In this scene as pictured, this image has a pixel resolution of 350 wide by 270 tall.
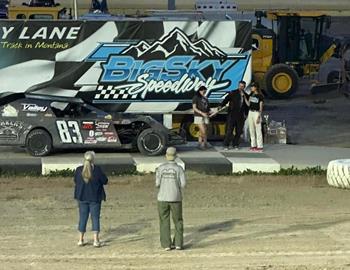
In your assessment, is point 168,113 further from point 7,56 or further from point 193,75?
point 7,56

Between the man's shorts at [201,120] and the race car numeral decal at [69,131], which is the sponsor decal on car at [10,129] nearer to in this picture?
the race car numeral decal at [69,131]

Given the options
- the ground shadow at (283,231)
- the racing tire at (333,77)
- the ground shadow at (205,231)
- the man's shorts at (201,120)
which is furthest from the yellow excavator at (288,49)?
the ground shadow at (205,231)

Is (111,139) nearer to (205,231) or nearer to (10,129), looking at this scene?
(10,129)

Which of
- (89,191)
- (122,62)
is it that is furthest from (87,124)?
(89,191)

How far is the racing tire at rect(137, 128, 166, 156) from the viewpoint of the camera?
20.1m

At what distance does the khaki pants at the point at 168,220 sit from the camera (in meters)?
11.8

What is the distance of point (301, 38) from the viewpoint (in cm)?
3788

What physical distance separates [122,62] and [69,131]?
9.73ft

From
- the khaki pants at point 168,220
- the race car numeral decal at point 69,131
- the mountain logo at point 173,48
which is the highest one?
the mountain logo at point 173,48

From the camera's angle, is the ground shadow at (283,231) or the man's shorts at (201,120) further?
the man's shorts at (201,120)

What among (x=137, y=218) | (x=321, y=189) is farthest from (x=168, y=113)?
(x=137, y=218)

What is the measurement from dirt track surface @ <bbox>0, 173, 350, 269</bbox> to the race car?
5.86ft

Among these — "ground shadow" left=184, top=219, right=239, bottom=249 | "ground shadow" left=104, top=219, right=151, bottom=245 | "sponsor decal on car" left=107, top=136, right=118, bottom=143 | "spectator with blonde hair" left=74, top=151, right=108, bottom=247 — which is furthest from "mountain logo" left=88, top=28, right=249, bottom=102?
"spectator with blonde hair" left=74, top=151, right=108, bottom=247

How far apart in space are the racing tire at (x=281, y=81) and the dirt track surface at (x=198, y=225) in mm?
17366
